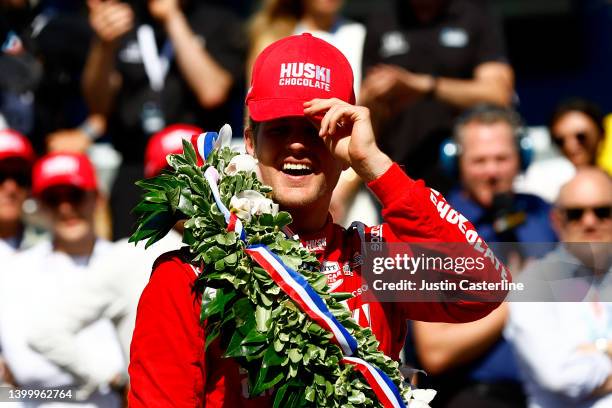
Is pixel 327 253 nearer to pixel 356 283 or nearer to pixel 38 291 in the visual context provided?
pixel 356 283

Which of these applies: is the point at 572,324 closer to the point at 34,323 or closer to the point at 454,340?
the point at 454,340

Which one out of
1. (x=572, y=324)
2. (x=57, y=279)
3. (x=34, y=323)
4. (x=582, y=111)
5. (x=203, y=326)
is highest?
(x=582, y=111)

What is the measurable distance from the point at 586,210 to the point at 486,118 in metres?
0.95

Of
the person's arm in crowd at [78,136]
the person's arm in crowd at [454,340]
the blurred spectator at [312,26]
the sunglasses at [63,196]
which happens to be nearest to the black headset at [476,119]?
the blurred spectator at [312,26]

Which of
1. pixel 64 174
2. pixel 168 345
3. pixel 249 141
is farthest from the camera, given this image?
pixel 64 174

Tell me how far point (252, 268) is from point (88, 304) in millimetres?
2118

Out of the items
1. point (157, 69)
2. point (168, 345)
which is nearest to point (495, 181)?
point (157, 69)

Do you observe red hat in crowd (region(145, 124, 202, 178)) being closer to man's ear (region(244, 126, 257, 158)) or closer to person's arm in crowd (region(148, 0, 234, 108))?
person's arm in crowd (region(148, 0, 234, 108))

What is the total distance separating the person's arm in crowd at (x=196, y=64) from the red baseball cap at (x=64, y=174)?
36.8 inches

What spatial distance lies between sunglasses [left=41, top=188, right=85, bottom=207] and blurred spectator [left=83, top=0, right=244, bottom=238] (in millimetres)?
575

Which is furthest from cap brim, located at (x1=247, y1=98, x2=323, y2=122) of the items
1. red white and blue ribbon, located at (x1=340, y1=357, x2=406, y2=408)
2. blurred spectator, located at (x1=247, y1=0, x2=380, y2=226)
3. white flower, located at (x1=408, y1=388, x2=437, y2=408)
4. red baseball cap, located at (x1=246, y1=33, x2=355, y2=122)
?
blurred spectator, located at (x1=247, y1=0, x2=380, y2=226)

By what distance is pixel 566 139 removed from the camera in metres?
6.25

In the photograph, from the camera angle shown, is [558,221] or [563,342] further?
[558,221]

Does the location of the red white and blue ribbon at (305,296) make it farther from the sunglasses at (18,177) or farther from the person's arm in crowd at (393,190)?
the sunglasses at (18,177)
